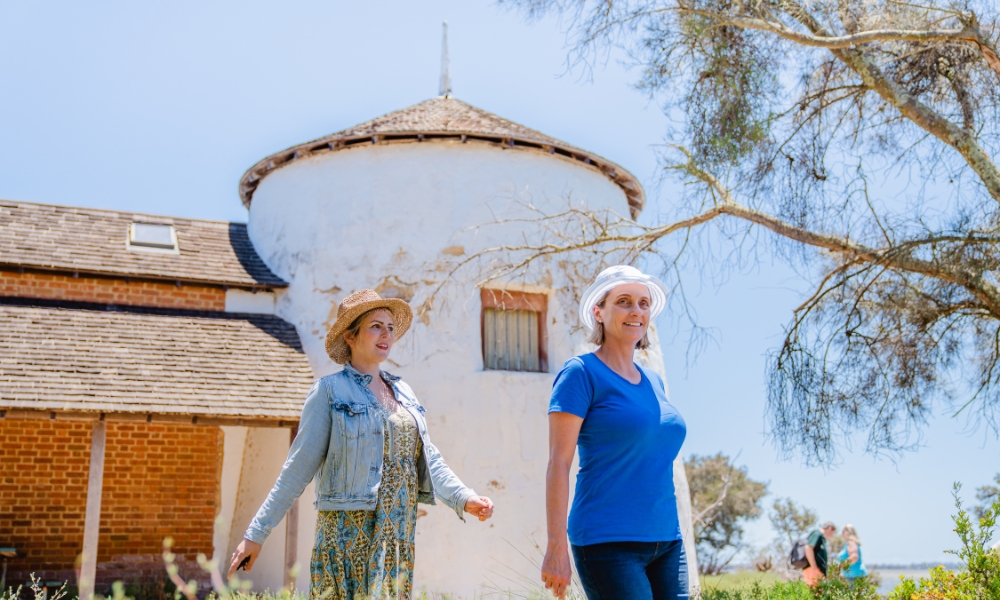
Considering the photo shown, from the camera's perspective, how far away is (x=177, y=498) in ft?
41.9

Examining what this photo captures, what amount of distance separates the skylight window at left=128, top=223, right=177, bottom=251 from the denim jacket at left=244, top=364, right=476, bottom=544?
10030 mm

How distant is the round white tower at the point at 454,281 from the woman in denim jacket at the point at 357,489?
6951 millimetres

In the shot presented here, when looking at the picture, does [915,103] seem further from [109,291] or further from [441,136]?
[109,291]

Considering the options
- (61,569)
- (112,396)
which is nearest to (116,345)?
Result: (112,396)

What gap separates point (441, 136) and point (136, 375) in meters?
4.82

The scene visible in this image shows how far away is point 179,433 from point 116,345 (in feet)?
7.53

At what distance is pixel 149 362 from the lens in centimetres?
1090

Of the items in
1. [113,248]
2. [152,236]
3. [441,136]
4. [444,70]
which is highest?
[444,70]

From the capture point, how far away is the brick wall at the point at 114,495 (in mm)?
12078

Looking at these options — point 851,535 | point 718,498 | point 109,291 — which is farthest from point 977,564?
point 718,498

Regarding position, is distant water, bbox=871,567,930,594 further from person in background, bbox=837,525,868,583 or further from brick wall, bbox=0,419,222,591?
brick wall, bbox=0,419,222,591

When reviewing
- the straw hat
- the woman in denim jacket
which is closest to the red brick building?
the straw hat

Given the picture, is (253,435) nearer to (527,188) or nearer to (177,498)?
(177,498)

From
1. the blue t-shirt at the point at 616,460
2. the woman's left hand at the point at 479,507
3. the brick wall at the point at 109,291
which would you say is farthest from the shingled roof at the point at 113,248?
the blue t-shirt at the point at 616,460
